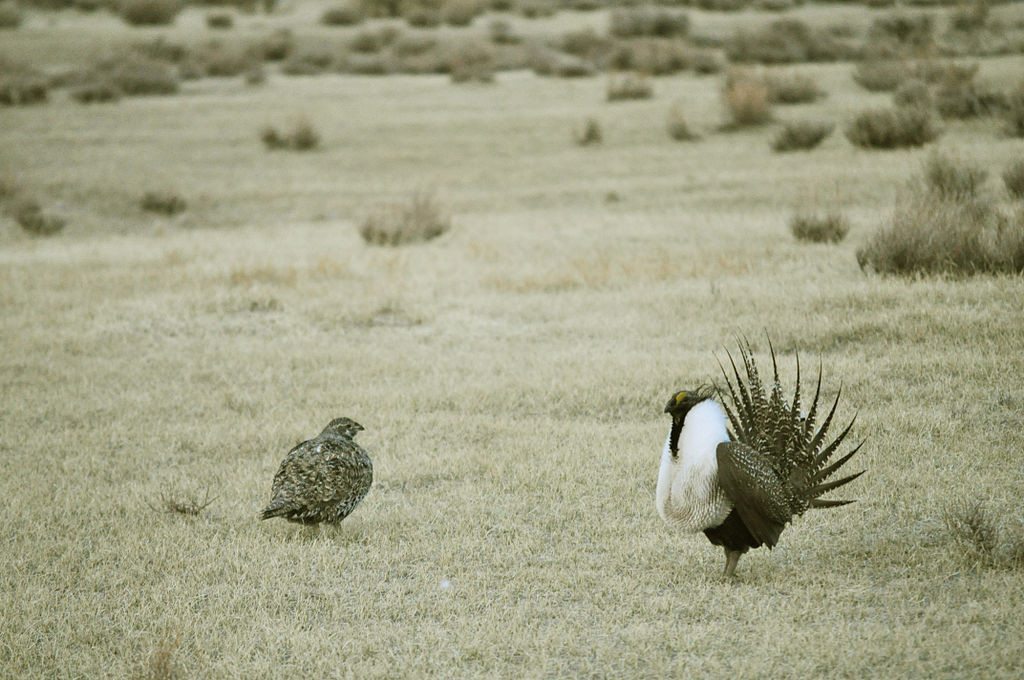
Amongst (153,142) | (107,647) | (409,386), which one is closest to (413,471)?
(409,386)

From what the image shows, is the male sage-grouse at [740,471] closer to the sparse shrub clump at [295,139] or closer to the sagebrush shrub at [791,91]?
the sparse shrub clump at [295,139]

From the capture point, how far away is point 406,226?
1563 cm

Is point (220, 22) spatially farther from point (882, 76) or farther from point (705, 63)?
point (882, 76)

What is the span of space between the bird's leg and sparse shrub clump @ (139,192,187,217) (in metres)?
14.4

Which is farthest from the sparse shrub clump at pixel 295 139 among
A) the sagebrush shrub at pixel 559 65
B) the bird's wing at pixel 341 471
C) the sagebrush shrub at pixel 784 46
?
the bird's wing at pixel 341 471

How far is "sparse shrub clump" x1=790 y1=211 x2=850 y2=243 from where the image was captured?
13.3 meters

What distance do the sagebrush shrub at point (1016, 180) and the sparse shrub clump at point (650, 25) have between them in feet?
71.0

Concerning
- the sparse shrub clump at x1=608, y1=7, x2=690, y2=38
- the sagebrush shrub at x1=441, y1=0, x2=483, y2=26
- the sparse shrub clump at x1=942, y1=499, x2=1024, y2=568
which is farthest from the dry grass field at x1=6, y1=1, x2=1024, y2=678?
the sagebrush shrub at x1=441, y1=0, x2=483, y2=26

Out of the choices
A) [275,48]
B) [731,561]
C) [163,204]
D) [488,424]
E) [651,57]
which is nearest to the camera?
[731,561]

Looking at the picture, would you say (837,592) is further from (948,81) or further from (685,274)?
(948,81)

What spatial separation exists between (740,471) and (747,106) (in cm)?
1730

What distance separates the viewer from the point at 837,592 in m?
5.60

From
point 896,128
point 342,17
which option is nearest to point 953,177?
point 896,128

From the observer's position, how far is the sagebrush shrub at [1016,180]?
45.2ft
